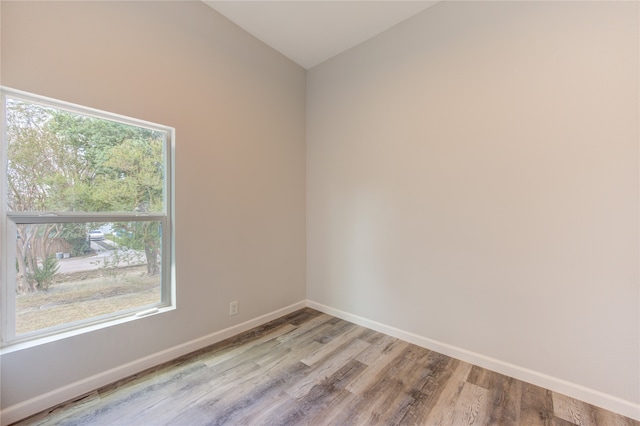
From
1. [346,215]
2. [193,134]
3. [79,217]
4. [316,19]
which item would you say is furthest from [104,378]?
[316,19]

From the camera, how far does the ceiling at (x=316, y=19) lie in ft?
7.18

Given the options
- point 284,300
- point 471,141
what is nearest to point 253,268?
point 284,300

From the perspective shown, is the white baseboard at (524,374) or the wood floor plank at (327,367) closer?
the white baseboard at (524,374)

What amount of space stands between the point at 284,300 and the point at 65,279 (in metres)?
1.86

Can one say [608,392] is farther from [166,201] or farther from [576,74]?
A: [166,201]

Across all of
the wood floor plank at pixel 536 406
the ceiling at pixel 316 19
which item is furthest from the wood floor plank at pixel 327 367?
the ceiling at pixel 316 19

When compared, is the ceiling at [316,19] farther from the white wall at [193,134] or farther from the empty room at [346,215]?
the white wall at [193,134]

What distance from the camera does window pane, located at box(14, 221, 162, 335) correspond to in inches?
60.2

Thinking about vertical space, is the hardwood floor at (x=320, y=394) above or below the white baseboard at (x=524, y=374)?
below

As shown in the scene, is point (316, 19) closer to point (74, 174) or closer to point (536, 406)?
point (74, 174)

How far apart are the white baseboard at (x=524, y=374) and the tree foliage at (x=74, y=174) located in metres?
2.20

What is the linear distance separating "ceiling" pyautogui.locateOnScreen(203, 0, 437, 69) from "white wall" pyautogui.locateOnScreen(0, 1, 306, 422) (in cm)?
15

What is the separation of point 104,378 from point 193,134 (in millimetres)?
A: 1844

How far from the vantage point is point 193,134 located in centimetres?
214
